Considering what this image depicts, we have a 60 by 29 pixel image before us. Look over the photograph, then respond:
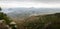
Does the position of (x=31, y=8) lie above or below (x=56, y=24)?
above

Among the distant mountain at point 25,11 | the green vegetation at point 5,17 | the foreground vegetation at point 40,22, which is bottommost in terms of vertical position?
the foreground vegetation at point 40,22

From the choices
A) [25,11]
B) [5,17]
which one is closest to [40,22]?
A: [25,11]

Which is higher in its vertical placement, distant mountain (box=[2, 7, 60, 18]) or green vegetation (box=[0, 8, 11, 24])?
distant mountain (box=[2, 7, 60, 18])

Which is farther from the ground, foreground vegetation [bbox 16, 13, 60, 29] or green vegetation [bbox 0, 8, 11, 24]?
green vegetation [bbox 0, 8, 11, 24]

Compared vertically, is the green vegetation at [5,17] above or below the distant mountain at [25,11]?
below

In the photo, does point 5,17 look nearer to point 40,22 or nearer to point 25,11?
point 25,11

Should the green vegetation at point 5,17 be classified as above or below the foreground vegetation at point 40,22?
A: above

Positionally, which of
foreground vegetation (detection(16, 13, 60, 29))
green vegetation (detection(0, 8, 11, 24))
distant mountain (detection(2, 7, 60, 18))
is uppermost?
distant mountain (detection(2, 7, 60, 18))

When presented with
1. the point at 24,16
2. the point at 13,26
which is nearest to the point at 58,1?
the point at 24,16

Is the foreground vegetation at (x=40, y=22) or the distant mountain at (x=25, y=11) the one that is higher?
the distant mountain at (x=25, y=11)

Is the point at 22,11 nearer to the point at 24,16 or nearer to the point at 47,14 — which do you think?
the point at 24,16

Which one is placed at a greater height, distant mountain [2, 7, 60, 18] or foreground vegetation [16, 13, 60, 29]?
distant mountain [2, 7, 60, 18]
